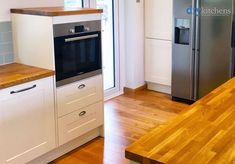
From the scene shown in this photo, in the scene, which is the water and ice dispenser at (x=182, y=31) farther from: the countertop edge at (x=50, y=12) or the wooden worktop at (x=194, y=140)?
the wooden worktop at (x=194, y=140)

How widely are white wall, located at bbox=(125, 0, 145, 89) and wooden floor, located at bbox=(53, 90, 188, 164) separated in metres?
0.24

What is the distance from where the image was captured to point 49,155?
3223mm

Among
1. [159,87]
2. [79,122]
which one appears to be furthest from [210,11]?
[79,122]

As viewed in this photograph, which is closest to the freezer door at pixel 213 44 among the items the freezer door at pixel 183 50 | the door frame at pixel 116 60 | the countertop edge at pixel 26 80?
the freezer door at pixel 183 50

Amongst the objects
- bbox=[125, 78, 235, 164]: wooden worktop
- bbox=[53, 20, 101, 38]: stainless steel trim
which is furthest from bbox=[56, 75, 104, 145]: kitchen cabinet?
bbox=[125, 78, 235, 164]: wooden worktop

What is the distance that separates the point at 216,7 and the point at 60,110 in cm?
211

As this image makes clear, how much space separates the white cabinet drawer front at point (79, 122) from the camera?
Answer: 324 centimetres

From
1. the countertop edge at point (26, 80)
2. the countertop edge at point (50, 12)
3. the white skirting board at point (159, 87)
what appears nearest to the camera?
the countertop edge at point (26, 80)

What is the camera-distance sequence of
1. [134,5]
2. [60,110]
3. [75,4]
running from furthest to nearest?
1. [134,5]
2. [75,4]
3. [60,110]

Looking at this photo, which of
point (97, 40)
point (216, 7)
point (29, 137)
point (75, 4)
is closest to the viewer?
point (29, 137)

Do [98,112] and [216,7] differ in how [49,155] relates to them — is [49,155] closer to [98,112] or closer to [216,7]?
[98,112]

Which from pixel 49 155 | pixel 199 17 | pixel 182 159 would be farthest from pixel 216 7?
pixel 182 159

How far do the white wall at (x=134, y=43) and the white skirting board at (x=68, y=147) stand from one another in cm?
148

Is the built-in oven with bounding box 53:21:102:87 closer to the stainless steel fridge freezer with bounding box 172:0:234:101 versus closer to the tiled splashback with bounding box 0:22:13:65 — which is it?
the tiled splashback with bounding box 0:22:13:65
